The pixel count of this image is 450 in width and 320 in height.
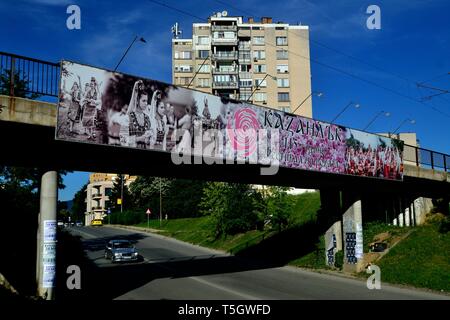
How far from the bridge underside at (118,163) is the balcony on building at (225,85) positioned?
62.3m

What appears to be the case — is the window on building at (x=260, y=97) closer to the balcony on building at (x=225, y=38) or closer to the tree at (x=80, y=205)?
the balcony on building at (x=225, y=38)

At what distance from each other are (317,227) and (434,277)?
1393cm

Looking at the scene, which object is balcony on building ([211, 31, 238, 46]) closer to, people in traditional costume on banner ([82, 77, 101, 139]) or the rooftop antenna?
the rooftop antenna

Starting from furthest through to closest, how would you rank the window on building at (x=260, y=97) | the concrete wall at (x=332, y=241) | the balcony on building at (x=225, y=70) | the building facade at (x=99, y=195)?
1. the building facade at (x=99, y=195)
2. the balcony on building at (x=225, y=70)
3. the window on building at (x=260, y=97)
4. the concrete wall at (x=332, y=241)

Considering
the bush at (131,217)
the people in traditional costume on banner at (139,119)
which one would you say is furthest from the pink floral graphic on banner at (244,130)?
the bush at (131,217)

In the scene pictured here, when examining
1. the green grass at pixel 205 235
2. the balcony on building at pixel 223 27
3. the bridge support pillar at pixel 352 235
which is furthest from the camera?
the balcony on building at pixel 223 27

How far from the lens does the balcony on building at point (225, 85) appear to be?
91688 millimetres

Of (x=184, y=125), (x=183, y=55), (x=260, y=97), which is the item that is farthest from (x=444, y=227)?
(x=183, y=55)

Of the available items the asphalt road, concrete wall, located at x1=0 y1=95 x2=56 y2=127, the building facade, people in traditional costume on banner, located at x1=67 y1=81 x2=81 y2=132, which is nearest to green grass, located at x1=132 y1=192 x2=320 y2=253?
the asphalt road

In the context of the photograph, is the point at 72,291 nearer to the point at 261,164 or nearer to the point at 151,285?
the point at 151,285

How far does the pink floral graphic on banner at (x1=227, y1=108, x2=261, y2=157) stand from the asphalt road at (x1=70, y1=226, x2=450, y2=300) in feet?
21.2

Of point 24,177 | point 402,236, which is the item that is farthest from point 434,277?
point 24,177

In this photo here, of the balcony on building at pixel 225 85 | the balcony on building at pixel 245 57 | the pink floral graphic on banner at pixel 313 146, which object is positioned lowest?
the pink floral graphic on banner at pixel 313 146
